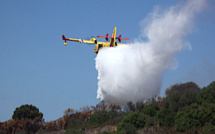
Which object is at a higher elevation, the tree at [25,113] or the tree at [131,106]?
the tree at [25,113]

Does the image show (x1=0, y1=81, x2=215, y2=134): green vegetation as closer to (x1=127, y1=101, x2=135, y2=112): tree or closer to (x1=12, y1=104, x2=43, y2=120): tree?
(x1=127, y1=101, x2=135, y2=112): tree

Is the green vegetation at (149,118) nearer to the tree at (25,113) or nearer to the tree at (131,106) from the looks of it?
the tree at (131,106)

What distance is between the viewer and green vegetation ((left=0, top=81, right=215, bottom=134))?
41188 mm

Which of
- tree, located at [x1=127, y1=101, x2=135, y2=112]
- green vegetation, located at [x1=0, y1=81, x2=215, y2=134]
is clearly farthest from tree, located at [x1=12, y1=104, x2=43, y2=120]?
tree, located at [x1=127, y1=101, x2=135, y2=112]

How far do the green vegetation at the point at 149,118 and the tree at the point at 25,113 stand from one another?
4074mm

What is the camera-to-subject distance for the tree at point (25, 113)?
7132 cm

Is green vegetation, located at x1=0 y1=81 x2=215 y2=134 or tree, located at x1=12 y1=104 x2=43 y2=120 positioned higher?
tree, located at x1=12 y1=104 x2=43 y2=120

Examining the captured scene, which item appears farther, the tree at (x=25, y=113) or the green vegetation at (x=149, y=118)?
the tree at (x=25, y=113)

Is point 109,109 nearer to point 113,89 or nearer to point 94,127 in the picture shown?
point 113,89

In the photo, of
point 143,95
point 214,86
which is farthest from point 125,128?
point 143,95

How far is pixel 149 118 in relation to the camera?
46.2 meters

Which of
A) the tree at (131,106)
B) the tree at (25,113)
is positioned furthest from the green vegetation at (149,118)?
the tree at (25,113)

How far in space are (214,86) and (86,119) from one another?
18.6 metres

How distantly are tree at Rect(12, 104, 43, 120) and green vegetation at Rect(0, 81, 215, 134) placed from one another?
4074 mm
